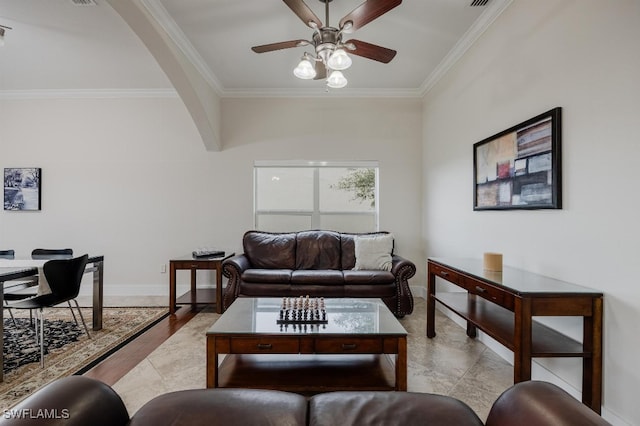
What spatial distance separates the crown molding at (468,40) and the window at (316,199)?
1.45 meters

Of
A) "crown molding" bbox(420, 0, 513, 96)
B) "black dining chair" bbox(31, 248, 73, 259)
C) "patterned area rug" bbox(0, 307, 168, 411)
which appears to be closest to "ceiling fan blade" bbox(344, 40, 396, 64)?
"crown molding" bbox(420, 0, 513, 96)

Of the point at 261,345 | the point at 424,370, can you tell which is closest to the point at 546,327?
the point at 424,370

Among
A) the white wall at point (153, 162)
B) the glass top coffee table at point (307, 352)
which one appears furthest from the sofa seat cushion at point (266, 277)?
the glass top coffee table at point (307, 352)

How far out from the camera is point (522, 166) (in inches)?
90.4

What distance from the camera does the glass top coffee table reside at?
1898mm

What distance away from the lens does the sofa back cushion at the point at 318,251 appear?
4055mm

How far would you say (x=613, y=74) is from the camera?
1628mm

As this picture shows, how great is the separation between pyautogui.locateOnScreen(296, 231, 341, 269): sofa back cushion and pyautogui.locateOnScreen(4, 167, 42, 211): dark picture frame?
12.6 feet

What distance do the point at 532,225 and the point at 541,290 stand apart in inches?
27.9

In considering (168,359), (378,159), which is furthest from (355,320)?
(378,159)

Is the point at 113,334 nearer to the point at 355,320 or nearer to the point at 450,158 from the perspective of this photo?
the point at 355,320

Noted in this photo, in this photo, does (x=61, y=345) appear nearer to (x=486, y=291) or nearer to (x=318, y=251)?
(x=318, y=251)

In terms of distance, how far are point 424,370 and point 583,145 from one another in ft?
6.04

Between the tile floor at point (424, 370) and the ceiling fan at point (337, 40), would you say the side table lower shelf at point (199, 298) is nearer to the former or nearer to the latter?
the tile floor at point (424, 370)
